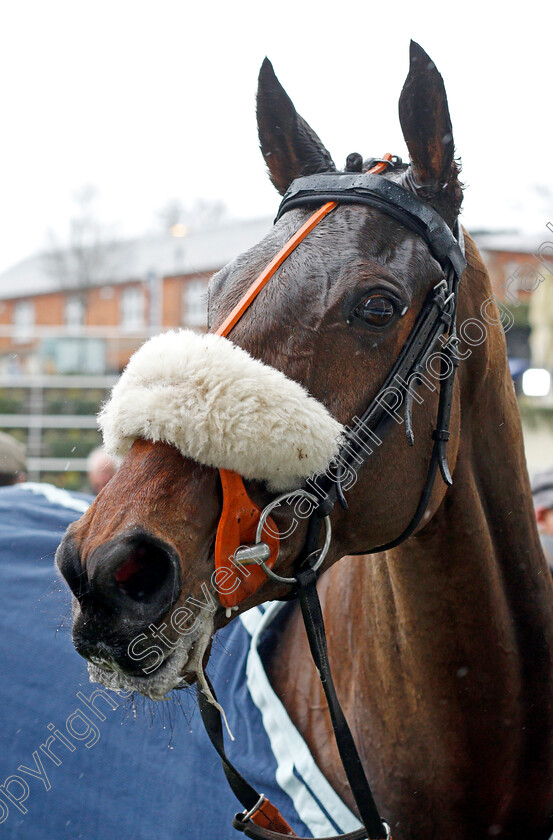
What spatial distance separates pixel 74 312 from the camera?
44.4 m

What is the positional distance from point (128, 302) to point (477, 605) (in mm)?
42063

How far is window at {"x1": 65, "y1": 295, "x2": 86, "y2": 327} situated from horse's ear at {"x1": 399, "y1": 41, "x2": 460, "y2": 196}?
137ft

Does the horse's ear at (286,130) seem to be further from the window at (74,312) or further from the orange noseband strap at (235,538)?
the window at (74,312)

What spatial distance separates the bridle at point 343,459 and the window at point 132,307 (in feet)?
133

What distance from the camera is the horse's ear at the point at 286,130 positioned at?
2.28 m

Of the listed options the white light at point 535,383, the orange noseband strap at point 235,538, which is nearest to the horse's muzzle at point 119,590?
the orange noseband strap at point 235,538

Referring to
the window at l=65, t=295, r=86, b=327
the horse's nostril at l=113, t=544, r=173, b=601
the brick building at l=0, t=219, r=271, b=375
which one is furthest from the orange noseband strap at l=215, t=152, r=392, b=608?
the window at l=65, t=295, r=86, b=327

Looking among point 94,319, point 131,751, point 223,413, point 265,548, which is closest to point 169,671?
point 265,548

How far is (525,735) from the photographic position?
218 centimetres

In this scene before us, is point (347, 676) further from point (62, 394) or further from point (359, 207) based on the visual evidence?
point (62, 394)

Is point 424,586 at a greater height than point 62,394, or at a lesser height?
greater

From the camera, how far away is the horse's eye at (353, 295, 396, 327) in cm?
183

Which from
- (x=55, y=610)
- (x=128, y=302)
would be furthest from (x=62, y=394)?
(x=128, y=302)

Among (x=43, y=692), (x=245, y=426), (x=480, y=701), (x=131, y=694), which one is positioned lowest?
(x=43, y=692)
